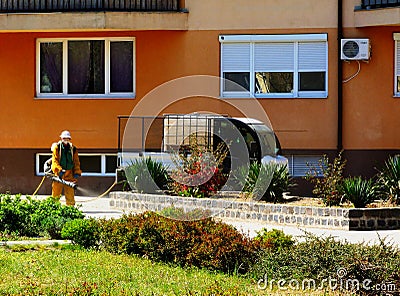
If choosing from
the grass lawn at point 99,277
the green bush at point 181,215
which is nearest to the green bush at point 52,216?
the grass lawn at point 99,277

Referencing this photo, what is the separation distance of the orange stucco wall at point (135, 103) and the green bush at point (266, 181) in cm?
424

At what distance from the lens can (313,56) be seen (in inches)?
906

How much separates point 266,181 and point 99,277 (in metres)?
8.14

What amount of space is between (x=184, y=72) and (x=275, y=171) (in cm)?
599

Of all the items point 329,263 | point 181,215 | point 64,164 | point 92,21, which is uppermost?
point 92,21

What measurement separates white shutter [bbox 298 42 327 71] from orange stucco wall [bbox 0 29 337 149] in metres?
0.24

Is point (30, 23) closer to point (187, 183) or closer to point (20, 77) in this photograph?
point (20, 77)

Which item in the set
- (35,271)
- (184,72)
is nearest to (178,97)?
(184,72)

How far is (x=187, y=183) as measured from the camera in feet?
63.4

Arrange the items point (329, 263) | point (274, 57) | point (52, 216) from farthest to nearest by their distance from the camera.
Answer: point (274, 57), point (52, 216), point (329, 263)

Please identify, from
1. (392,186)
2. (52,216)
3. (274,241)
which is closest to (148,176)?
(392,186)

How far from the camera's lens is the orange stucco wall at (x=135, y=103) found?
2289 centimetres

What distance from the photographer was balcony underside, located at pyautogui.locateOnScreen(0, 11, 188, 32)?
22953 mm

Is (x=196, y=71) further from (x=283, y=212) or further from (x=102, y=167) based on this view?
(x=283, y=212)
